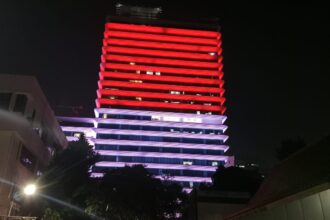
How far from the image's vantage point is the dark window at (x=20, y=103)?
4236 centimetres

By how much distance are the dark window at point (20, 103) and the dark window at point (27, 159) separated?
499 cm

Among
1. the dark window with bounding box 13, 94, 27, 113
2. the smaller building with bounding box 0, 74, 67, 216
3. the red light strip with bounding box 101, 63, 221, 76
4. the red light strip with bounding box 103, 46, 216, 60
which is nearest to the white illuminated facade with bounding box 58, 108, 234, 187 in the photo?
the red light strip with bounding box 101, 63, 221, 76

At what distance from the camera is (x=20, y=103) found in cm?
4297

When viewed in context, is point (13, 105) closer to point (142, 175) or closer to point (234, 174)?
point (142, 175)

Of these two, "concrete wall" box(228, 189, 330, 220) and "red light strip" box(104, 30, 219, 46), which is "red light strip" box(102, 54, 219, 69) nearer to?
"red light strip" box(104, 30, 219, 46)

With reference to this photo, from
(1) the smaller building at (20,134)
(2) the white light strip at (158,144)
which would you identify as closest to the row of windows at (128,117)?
(2) the white light strip at (158,144)

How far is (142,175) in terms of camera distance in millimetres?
42062

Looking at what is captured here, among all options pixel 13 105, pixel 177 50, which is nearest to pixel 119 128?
pixel 177 50

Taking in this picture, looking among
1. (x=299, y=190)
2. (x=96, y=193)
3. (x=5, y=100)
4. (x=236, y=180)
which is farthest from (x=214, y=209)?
(x=5, y=100)

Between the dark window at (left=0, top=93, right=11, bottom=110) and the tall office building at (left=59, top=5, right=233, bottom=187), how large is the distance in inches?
2959

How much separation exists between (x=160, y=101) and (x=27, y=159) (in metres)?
94.7

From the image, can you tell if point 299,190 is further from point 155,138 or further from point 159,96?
point 159,96

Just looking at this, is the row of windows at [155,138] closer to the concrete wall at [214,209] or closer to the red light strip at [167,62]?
the red light strip at [167,62]

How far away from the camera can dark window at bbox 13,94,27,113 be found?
42.4m
